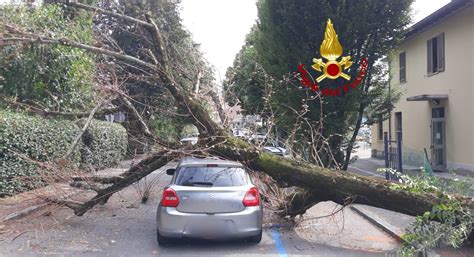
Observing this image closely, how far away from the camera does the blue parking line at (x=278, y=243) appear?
23.9ft

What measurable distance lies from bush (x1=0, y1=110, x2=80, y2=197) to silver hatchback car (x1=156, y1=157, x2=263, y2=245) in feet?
13.2

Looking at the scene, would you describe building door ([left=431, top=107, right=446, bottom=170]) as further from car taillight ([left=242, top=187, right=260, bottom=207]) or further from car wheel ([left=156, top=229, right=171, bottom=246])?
car wheel ([left=156, top=229, right=171, bottom=246])

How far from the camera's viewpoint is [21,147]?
12.1 meters

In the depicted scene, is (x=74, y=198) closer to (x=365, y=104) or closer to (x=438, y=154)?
(x=365, y=104)

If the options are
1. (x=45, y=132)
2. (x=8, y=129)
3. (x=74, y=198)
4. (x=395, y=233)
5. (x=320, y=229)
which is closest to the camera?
(x=395, y=233)

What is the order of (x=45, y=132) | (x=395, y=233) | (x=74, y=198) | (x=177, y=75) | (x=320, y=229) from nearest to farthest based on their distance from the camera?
(x=395, y=233) < (x=320, y=229) < (x=74, y=198) < (x=177, y=75) < (x=45, y=132)

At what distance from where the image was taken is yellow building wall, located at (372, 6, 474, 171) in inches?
662

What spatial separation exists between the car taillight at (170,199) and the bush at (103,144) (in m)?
10.8

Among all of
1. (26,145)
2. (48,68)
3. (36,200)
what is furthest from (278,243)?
(48,68)

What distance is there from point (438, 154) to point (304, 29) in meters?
8.75

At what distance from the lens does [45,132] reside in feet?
44.7

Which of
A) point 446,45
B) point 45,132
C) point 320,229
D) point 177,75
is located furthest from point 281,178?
point 446,45

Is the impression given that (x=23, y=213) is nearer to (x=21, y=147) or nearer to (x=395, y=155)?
(x=21, y=147)

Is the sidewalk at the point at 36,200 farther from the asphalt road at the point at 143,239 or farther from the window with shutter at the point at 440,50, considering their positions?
the window with shutter at the point at 440,50
